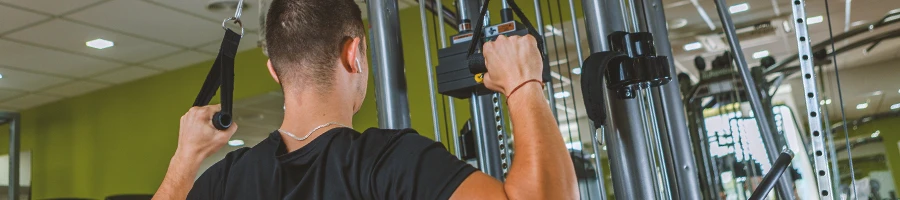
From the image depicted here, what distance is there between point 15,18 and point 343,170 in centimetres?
477

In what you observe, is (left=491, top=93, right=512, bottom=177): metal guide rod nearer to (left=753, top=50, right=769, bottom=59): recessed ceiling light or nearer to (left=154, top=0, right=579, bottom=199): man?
(left=154, top=0, right=579, bottom=199): man

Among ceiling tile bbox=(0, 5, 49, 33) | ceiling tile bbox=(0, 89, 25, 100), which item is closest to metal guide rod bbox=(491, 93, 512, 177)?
ceiling tile bbox=(0, 5, 49, 33)

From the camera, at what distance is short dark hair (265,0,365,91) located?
1346mm

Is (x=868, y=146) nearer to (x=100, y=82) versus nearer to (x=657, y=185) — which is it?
(x=657, y=185)

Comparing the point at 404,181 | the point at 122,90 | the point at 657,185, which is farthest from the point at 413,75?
the point at 404,181

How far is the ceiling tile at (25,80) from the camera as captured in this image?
6.52 meters

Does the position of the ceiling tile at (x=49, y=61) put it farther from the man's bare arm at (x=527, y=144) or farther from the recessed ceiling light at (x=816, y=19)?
the man's bare arm at (x=527, y=144)

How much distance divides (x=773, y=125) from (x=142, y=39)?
13.0ft

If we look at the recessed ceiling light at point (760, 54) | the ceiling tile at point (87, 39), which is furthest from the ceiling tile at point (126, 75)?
the recessed ceiling light at point (760, 54)

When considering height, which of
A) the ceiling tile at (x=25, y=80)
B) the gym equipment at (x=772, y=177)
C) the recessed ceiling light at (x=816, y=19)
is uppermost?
the ceiling tile at (x=25, y=80)

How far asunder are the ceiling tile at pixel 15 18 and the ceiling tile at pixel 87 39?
0.08 meters

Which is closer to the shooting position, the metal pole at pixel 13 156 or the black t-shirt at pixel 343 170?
the black t-shirt at pixel 343 170

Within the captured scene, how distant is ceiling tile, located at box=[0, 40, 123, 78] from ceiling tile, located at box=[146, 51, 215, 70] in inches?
11.4

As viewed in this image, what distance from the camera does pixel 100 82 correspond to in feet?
23.0
